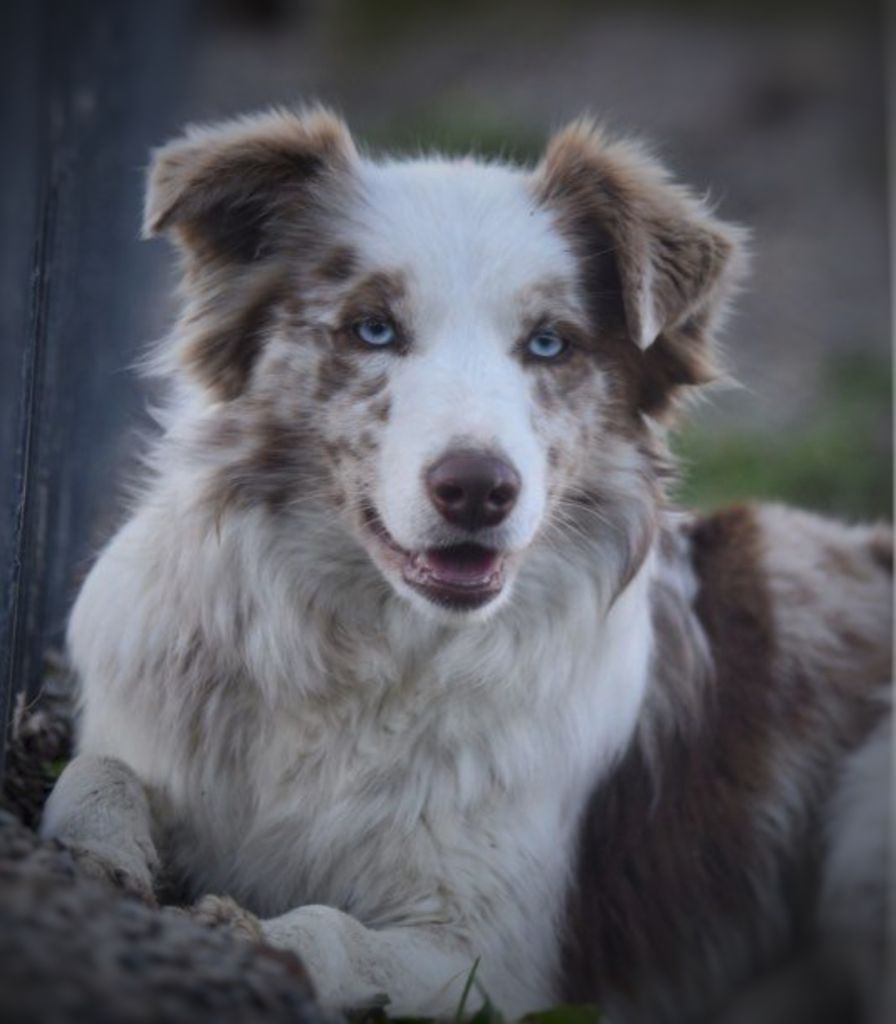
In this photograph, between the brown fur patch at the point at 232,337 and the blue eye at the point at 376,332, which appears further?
the brown fur patch at the point at 232,337

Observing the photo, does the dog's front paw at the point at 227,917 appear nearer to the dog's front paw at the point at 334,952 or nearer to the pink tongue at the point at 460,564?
the dog's front paw at the point at 334,952

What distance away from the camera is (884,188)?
1180 centimetres

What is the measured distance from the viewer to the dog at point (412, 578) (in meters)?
3.21

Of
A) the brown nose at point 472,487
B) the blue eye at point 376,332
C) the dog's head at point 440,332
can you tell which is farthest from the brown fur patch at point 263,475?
the brown nose at point 472,487

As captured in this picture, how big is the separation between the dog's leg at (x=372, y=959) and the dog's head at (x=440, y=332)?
0.70 metres

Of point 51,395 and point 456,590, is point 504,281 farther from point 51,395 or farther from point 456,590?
point 51,395

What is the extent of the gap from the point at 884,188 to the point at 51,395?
30.8 ft

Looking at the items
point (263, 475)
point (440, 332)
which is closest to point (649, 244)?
point (440, 332)

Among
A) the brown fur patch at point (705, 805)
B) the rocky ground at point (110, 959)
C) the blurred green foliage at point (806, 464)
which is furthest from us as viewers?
the blurred green foliage at point (806, 464)

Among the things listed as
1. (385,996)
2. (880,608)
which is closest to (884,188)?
(880,608)

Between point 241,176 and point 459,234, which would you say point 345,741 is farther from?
point 241,176

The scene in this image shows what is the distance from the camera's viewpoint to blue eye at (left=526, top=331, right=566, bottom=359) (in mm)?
3340

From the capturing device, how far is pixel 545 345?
11.1ft

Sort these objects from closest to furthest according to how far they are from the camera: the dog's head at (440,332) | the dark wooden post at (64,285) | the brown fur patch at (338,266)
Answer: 1. the dark wooden post at (64,285)
2. the dog's head at (440,332)
3. the brown fur patch at (338,266)
